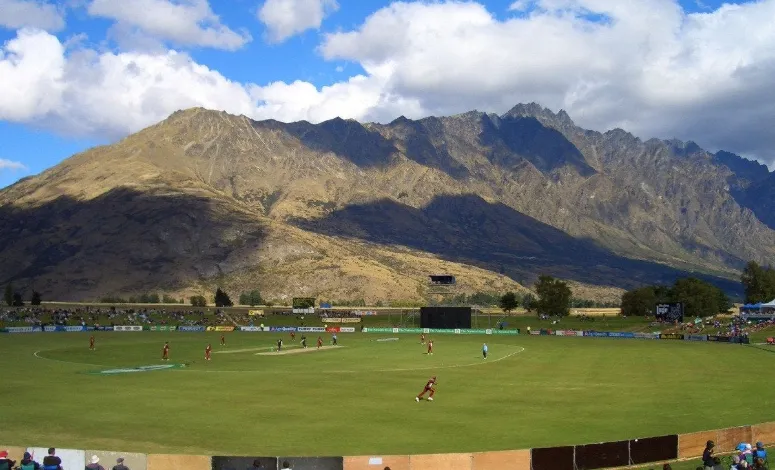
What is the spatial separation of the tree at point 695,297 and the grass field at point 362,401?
291ft

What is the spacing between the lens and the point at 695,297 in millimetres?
171125

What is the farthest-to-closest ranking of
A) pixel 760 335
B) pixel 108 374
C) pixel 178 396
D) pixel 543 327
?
pixel 543 327
pixel 760 335
pixel 108 374
pixel 178 396

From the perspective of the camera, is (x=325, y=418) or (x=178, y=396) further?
(x=178, y=396)

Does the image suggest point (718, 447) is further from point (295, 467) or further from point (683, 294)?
point (683, 294)

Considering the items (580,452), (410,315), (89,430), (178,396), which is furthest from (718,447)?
(410,315)

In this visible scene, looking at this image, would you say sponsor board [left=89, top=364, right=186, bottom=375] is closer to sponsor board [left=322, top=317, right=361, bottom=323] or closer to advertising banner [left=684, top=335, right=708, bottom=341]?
advertising banner [left=684, top=335, right=708, bottom=341]

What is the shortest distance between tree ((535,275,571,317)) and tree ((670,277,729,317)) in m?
23.0

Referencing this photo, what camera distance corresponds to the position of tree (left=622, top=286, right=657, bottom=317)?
186 meters

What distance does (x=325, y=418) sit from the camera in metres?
41.1

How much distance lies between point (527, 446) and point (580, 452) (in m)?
4.98

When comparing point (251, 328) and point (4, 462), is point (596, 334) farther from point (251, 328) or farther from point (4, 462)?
point (4, 462)

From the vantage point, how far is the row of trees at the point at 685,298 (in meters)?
170

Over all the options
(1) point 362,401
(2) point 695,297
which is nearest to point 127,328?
(1) point 362,401

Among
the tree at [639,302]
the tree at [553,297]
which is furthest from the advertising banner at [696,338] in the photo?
the tree at [639,302]
